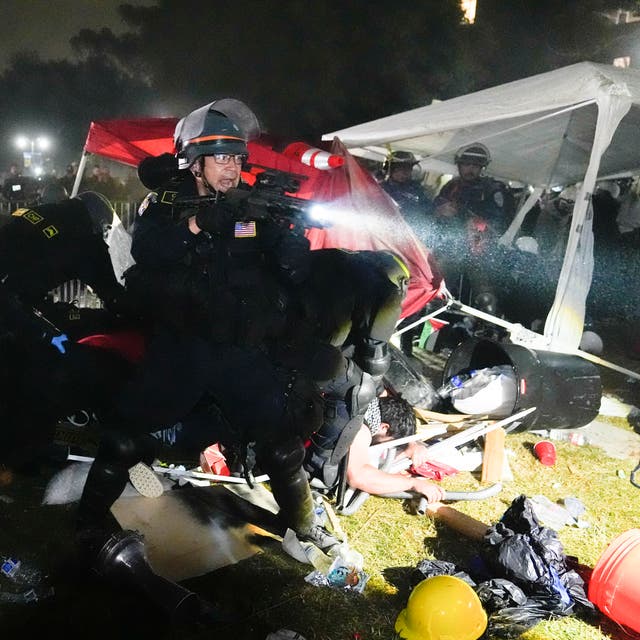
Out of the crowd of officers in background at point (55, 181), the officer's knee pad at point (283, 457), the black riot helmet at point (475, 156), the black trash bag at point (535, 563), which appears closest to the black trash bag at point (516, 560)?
the black trash bag at point (535, 563)

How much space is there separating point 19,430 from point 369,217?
3.68m

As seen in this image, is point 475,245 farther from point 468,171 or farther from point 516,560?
point 516,560

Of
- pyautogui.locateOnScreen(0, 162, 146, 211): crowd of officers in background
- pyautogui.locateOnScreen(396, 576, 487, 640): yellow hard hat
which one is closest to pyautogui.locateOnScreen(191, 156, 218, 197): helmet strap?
pyautogui.locateOnScreen(396, 576, 487, 640): yellow hard hat

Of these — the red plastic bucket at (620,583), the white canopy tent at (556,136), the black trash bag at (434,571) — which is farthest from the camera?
the white canopy tent at (556,136)

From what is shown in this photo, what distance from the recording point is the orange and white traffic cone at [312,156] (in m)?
6.28

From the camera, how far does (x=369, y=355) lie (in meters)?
3.56

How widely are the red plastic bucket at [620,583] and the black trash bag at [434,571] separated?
0.60 metres

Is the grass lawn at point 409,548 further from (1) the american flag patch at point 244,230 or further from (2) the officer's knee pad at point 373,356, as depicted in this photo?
(1) the american flag patch at point 244,230

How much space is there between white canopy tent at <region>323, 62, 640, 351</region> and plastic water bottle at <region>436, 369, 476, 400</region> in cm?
106

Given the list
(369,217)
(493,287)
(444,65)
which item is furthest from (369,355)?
(444,65)

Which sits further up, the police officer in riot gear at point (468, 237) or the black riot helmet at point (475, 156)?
the black riot helmet at point (475, 156)

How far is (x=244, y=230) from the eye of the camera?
290cm

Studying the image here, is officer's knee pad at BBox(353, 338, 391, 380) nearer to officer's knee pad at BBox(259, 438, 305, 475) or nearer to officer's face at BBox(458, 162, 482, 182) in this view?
officer's knee pad at BBox(259, 438, 305, 475)

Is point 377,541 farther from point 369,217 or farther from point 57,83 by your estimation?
point 57,83
